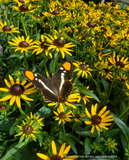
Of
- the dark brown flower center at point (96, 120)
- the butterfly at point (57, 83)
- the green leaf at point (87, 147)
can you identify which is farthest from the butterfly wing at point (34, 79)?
the green leaf at point (87, 147)

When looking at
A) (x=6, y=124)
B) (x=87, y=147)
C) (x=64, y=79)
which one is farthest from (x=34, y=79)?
(x=87, y=147)

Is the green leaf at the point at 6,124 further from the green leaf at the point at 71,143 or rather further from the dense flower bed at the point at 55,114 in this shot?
the green leaf at the point at 71,143

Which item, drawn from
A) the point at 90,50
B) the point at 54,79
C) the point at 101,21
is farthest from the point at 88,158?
the point at 101,21

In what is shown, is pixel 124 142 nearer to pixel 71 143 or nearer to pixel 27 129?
pixel 71 143

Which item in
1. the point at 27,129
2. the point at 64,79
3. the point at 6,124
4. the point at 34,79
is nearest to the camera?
the point at 27,129

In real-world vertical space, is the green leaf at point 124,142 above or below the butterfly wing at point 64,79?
below

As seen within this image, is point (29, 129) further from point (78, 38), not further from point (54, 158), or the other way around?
point (78, 38)

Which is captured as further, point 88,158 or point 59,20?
point 59,20

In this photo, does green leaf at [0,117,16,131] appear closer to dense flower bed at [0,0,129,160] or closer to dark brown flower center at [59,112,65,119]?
dense flower bed at [0,0,129,160]
